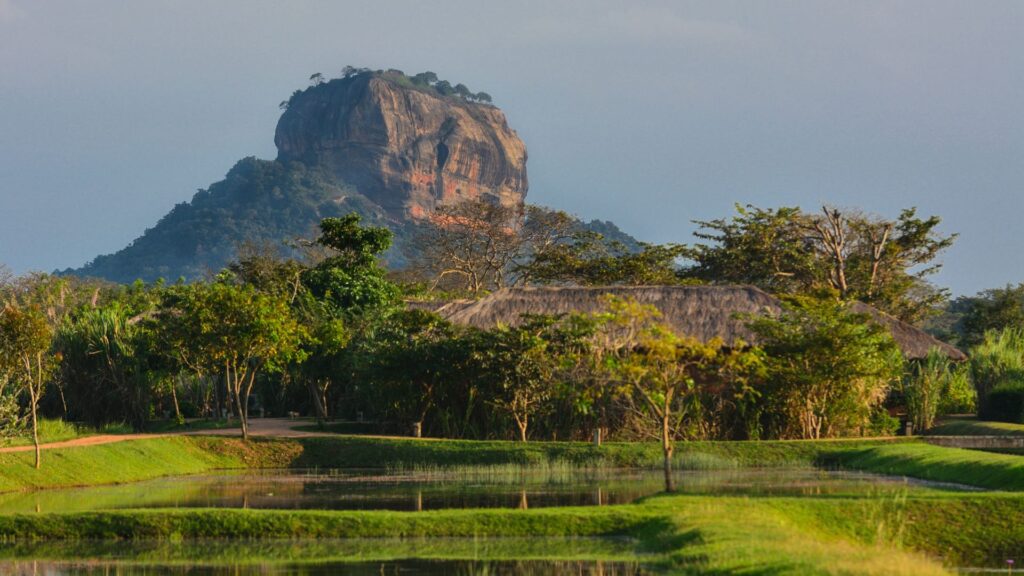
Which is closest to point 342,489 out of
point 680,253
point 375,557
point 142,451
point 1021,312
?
point 142,451

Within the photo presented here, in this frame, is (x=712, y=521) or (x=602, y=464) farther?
(x=602, y=464)

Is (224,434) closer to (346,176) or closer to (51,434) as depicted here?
(51,434)

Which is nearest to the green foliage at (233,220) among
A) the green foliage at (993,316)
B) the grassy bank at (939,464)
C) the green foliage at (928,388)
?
the green foliage at (993,316)

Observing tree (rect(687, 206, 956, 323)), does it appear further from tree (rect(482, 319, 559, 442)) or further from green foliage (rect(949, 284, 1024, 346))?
tree (rect(482, 319, 559, 442))

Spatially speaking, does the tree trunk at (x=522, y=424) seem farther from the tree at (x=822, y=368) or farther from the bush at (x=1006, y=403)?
the bush at (x=1006, y=403)

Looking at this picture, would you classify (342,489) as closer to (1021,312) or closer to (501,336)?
(501,336)

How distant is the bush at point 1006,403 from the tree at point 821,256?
45.3 feet

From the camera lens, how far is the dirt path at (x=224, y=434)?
26016 millimetres

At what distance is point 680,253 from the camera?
53.2 metres

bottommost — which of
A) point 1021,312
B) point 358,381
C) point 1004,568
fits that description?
point 1004,568

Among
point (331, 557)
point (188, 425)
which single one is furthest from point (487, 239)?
point (331, 557)

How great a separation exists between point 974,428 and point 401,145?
15988 cm

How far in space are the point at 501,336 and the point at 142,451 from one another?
27.3 feet

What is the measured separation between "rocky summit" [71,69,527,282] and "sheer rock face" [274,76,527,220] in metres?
0.15
